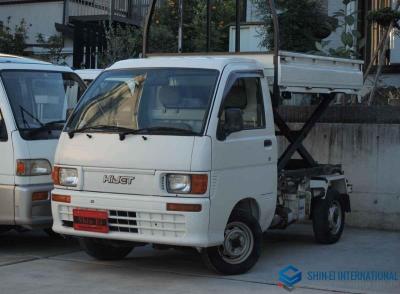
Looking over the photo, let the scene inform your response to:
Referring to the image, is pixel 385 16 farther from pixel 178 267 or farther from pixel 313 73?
pixel 178 267

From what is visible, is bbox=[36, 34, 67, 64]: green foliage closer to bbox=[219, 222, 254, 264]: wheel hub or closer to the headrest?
the headrest

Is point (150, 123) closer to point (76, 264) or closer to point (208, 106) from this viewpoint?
point (208, 106)

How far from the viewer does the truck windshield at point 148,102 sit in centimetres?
679

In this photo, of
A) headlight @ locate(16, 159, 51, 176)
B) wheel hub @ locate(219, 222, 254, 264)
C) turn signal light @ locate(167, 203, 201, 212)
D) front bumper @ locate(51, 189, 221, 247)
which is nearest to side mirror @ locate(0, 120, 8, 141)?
headlight @ locate(16, 159, 51, 176)

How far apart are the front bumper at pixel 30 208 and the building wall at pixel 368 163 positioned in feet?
13.2

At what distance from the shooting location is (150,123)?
271 inches

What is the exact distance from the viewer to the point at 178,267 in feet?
24.7

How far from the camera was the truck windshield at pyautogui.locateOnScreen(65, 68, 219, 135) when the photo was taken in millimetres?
6793

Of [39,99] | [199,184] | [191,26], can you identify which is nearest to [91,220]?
[199,184]

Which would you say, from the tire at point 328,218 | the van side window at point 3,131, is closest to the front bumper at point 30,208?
the van side window at point 3,131

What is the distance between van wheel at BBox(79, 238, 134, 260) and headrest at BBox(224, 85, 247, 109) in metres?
1.87

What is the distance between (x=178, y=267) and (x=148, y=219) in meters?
1.16

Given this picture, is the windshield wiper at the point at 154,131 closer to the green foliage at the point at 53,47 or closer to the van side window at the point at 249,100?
the van side window at the point at 249,100

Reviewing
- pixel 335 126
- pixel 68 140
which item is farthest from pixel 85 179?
pixel 335 126
